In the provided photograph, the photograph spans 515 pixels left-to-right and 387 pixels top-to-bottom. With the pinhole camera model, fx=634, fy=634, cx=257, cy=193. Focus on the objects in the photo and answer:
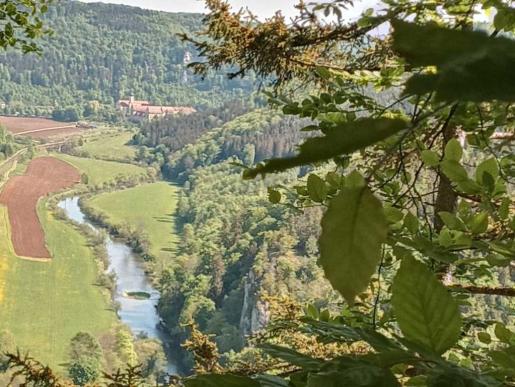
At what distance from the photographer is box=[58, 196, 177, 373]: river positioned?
22.0m

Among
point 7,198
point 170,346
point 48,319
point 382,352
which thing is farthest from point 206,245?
point 382,352

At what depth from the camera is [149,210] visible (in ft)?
96.6

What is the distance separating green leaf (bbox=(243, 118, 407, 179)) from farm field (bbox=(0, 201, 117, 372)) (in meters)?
18.3

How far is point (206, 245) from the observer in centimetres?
2298

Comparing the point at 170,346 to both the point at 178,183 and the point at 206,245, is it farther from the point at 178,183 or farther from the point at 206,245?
the point at 178,183

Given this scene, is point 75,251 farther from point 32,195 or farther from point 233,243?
point 233,243

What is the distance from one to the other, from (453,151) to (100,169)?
32597 mm

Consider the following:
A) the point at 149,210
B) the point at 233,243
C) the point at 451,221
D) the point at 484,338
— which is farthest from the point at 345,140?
the point at 149,210

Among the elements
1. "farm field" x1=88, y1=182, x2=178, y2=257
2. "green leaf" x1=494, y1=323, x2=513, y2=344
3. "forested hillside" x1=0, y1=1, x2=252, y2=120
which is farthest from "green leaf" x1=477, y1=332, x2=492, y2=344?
"forested hillside" x1=0, y1=1, x2=252, y2=120

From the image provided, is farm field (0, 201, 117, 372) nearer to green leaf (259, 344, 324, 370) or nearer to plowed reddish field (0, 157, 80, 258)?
plowed reddish field (0, 157, 80, 258)

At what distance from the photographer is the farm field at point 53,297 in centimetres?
1931

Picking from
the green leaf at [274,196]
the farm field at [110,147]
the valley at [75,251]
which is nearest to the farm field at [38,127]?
the farm field at [110,147]

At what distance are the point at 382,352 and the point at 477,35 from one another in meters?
0.13

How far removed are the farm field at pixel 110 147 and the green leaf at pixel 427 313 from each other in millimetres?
34625
